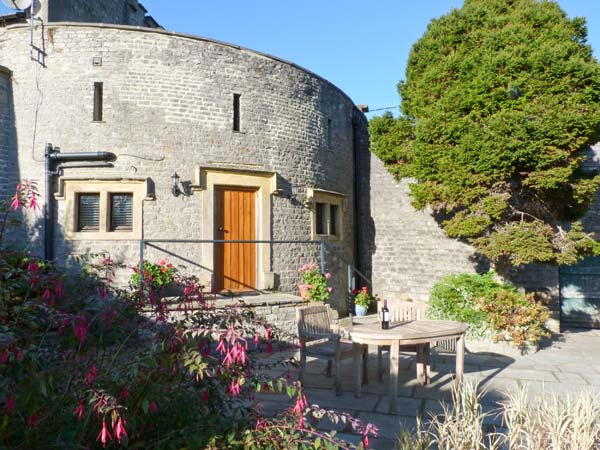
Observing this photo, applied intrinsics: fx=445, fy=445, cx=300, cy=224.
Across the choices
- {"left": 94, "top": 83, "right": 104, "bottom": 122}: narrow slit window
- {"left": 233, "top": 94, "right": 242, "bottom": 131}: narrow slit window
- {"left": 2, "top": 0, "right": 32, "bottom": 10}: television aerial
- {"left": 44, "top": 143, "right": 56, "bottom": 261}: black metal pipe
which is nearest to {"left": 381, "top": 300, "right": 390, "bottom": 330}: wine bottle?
{"left": 233, "top": 94, "right": 242, "bottom": 131}: narrow slit window

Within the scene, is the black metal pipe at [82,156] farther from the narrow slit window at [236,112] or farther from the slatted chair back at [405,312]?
the slatted chair back at [405,312]

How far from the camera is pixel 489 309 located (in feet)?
23.5

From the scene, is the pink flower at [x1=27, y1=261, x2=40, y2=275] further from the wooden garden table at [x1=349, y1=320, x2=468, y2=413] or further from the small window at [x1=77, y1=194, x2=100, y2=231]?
the small window at [x1=77, y1=194, x2=100, y2=231]

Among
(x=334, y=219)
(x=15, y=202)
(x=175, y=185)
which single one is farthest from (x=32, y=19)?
(x=334, y=219)

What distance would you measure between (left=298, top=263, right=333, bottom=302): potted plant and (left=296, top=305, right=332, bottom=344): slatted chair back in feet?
9.48

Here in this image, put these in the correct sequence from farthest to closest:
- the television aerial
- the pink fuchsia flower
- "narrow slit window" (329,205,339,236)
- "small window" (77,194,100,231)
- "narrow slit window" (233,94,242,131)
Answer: "narrow slit window" (329,205,339,236), "narrow slit window" (233,94,242,131), the television aerial, "small window" (77,194,100,231), the pink fuchsia flower

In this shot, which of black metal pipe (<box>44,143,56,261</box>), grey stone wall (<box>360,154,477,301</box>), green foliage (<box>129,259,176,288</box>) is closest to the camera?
green foliage (<box>129,259,176,288</box>)

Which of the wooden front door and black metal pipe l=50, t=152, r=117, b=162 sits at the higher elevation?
black metal pipe l=50, t=152, r=117, b=162

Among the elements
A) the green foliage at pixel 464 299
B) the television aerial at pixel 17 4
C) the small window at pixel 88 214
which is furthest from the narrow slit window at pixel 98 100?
the green foliage at pixel 464 299

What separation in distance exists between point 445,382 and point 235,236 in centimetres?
488

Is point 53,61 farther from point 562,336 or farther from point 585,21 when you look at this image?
point 562,336

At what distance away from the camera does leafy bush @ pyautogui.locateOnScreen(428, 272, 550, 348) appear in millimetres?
6895

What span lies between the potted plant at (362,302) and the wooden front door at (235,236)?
276 centimetres

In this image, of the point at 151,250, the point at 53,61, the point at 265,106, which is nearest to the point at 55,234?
the point at 151,250
